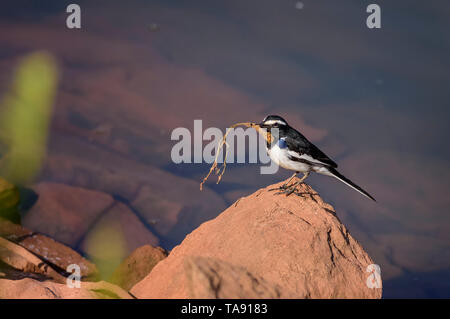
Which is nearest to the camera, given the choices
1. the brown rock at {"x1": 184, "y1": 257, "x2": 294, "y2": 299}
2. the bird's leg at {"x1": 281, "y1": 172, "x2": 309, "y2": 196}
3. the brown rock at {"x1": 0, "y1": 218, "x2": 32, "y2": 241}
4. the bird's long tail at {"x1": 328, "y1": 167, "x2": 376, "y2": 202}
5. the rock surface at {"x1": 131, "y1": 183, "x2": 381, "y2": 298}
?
the brown rock at {"x1": 184, "y1": 257, "x2": 294, "y2": 299}

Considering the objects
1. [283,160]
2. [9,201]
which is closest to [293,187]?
[283,160]

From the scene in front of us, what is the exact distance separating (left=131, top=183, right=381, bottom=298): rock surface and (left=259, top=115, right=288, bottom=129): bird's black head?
94 cm

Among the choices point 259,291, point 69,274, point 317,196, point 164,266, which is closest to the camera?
point 259,291

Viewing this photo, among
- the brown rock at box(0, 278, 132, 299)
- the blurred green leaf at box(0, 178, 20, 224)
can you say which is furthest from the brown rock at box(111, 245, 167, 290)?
the brown rock at box(0, 278, 132, 299)

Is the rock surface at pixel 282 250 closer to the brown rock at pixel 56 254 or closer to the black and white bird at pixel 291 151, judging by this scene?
the black and white bird at pixel 291 151

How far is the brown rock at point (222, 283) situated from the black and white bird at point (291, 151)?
203cm

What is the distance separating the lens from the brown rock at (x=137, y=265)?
8.71 meters

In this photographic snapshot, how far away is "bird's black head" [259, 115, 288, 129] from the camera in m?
6.34

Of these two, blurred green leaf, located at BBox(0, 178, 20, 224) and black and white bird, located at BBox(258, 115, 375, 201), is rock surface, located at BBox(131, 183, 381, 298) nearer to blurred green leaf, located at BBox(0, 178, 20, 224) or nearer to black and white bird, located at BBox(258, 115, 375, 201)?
black and white bird, located at BBox(258, 115, 375, 201)

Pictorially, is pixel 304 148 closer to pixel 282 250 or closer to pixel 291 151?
pixel 291 151
